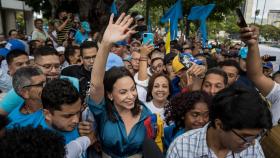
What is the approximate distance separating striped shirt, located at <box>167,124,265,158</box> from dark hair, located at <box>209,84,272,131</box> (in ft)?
0.67

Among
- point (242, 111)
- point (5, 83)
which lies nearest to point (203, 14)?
point (5, 83)

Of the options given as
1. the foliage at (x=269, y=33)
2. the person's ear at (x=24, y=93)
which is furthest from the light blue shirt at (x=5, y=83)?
the foliage at (x=269, y=33)

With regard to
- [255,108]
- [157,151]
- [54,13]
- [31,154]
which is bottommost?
[157,151]

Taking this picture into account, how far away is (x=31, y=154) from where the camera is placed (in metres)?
1.30

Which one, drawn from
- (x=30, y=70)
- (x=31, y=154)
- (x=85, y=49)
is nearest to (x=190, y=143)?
(x=31, y=154)

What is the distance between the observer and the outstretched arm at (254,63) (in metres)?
2.20

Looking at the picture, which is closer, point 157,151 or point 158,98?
point 157,151

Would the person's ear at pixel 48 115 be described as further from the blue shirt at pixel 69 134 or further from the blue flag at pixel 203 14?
the blue flag at pixel 203 14

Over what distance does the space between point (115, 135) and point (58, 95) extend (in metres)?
0.50

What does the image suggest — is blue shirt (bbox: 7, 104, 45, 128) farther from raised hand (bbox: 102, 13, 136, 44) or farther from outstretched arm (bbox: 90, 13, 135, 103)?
raised hand (bbox: 102, 13, 136, 44)

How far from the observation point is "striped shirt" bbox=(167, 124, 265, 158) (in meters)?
1.72

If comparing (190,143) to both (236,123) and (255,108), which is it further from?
(255,108)

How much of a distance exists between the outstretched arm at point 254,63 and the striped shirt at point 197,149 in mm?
618

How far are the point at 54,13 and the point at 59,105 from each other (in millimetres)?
8984
